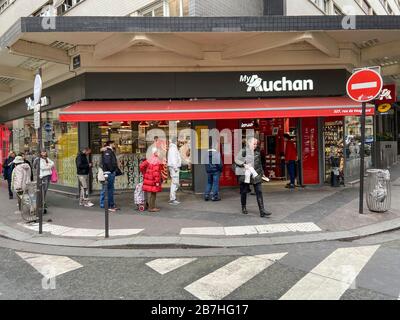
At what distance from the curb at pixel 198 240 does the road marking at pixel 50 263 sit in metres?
0.67

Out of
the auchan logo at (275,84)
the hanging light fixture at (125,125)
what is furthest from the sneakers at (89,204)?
the auchan logo at (275,84)

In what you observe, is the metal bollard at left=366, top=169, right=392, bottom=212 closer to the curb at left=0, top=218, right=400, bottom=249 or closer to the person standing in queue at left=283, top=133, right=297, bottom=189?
the curb at left=0, top=218, right=400, bottom=249

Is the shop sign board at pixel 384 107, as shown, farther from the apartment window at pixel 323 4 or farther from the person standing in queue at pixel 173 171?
the person standing in queue at pixel 173 171

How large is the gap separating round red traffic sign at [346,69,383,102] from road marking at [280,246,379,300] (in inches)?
136

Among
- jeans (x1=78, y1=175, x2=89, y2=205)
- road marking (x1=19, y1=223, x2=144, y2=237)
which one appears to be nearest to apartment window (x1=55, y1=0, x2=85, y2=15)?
jeans (x1=78, y1=175, x2=89, y2=205)

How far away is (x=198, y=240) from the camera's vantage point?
6.86 meters

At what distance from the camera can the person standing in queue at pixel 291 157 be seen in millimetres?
12211

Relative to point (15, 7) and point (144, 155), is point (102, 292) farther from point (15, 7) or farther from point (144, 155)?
point (15, 7)

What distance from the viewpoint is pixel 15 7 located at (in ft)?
62.0

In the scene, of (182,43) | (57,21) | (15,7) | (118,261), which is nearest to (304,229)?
(118,261)

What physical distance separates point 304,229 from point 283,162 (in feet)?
21.4

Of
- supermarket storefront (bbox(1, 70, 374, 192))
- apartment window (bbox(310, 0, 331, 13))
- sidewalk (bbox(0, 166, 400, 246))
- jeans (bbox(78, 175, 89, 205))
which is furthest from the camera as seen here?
apartment window (bbox(310, 0, 331, 13))

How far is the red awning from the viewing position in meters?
10.5

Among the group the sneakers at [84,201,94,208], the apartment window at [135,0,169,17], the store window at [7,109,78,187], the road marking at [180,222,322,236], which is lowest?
the road marking at [180,222,322,236]
